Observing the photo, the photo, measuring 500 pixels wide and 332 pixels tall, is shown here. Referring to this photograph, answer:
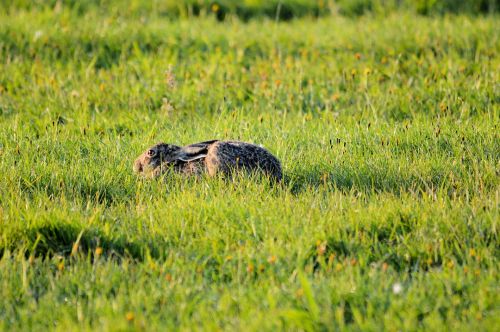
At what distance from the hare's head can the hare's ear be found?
72mm

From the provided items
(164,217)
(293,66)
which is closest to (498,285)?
(164,217)

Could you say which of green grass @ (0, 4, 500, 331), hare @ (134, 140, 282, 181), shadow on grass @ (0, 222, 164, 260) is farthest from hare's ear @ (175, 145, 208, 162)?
shadow on grass @ (0, 222, 164, 260)

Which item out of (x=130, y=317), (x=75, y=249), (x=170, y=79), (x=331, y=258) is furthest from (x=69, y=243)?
(x=170, y=79)

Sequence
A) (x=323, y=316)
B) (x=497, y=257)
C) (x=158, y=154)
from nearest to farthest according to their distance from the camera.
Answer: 1. (x=323, y=316)
2. (x=497, y=257)
3. (x=158, y=154)

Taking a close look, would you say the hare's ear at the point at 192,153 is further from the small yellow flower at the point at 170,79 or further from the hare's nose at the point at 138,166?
the small yellow flower at the point at 170,79

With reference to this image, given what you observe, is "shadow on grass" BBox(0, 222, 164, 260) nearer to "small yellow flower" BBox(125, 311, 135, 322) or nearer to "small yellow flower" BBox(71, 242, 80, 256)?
"small yellow flower" BBox(71, 242, 80, 256)

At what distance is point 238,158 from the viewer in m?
5.54

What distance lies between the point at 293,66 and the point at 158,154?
312 centimetres

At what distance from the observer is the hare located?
557 cm

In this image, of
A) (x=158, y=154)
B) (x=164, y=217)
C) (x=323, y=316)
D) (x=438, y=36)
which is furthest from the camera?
(x=438, y=36)

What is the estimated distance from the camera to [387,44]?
29.7 feet

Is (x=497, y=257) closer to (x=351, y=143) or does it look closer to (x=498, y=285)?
(x=498, y=285)

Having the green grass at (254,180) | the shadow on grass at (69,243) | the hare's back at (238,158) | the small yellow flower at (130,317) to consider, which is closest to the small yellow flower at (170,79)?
the green grass at (254,180)

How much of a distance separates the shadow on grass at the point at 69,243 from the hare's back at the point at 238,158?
95 cm
